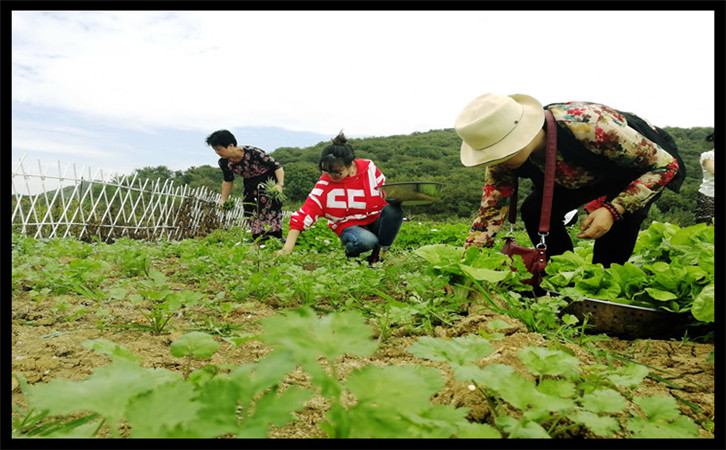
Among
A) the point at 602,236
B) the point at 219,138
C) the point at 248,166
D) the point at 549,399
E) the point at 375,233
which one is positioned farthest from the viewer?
the point at 248,166

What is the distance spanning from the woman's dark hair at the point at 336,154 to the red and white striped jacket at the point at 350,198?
16cm

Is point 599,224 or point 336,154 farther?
point 336,154

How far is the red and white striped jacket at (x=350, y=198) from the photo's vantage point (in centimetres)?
415

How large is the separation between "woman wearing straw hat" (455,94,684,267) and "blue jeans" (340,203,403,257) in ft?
4.53

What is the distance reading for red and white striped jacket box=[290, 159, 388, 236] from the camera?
415 centimetres

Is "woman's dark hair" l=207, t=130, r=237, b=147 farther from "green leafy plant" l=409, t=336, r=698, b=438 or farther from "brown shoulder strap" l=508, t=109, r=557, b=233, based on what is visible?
"green leafy plant" l=409, t=336, r=698, b=438

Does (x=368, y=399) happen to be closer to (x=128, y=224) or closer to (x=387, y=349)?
(x=387, y=349)

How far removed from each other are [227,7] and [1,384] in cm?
72

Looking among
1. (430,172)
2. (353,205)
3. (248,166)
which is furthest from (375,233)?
(430,172)

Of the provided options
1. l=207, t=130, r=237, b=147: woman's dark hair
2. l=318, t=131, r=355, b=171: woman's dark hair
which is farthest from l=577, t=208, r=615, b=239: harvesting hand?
l=207, t=130, r=237, b=147: woman's dark hair

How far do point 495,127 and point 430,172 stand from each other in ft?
59.0

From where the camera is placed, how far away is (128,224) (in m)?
8.54

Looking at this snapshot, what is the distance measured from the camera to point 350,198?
419 centimetres

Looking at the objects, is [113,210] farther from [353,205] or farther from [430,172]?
[430,172]
